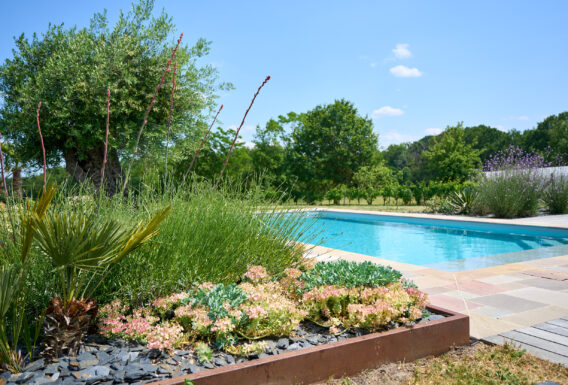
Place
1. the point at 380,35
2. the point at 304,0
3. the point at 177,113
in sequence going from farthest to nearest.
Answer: the point at 380,35 → the point at 177,113 → the point at 304,0

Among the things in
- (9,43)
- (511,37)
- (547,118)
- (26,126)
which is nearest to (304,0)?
(26,126)

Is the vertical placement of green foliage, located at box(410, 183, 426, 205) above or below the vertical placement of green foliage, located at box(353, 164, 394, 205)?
below

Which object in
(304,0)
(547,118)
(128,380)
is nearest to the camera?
(128,380)

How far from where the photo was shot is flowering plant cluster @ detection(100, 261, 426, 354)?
6.37 feet

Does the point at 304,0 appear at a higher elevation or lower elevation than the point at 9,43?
higher

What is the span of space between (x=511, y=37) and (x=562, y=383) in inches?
681

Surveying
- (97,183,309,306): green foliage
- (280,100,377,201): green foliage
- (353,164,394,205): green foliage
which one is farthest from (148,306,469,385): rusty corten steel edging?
(280,100,377,201): green foliage

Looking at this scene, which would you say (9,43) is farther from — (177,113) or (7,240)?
(7,240)

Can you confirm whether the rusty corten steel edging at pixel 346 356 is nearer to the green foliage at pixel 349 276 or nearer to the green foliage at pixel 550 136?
the green foliage at pixel 349 276

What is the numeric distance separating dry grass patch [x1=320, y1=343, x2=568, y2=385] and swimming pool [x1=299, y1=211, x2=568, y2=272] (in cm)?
279

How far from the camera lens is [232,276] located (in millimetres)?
2732

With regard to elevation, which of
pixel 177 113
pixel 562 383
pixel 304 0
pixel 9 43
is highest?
pixel 304 0

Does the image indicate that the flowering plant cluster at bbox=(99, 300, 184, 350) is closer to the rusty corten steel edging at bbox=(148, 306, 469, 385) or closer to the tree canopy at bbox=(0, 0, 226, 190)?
the rusty corten steel edging at bbox=(148, 306, 469, 385)

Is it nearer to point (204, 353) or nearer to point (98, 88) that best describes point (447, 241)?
point (204, 353)
